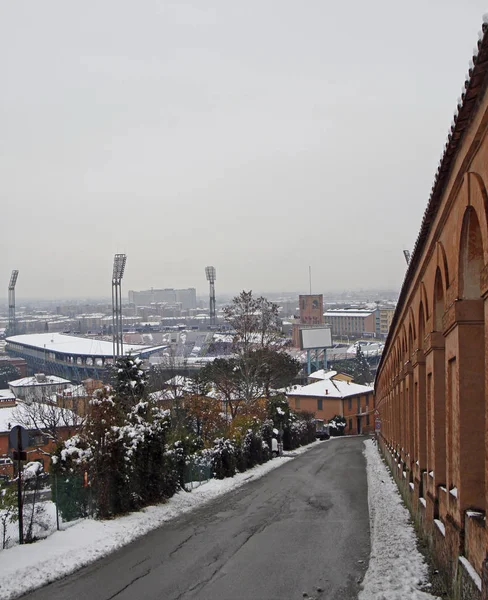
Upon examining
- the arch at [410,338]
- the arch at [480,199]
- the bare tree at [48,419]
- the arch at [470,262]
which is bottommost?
the bare tree at [48,419]

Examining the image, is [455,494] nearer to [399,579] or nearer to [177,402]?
[399,579]

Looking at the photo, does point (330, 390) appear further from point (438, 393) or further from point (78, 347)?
point (438, 393)

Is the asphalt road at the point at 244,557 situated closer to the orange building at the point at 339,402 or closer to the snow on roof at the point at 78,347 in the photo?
the orange building at the point at 339,402

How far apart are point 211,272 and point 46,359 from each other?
48275 millimetres

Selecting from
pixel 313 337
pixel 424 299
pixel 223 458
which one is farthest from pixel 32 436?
pixel 313 337

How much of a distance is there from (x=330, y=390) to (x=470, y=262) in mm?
64532

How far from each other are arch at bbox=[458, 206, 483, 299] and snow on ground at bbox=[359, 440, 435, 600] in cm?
400

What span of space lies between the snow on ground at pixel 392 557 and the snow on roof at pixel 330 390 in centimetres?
5185

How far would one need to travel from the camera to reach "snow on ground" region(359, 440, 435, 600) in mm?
10023

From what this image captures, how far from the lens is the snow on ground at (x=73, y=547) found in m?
11.1

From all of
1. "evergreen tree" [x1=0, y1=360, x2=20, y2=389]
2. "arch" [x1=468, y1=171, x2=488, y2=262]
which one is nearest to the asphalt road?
"arch" [x1=468, y1=171, x2=488, y2=262]

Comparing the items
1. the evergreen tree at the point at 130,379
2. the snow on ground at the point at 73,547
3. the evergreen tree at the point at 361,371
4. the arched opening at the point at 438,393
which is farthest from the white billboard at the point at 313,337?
the arched opening at the point at 438,393

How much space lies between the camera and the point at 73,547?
13.2 m

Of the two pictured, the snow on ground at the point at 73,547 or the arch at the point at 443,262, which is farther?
the snow on ground at the point at 73,547
